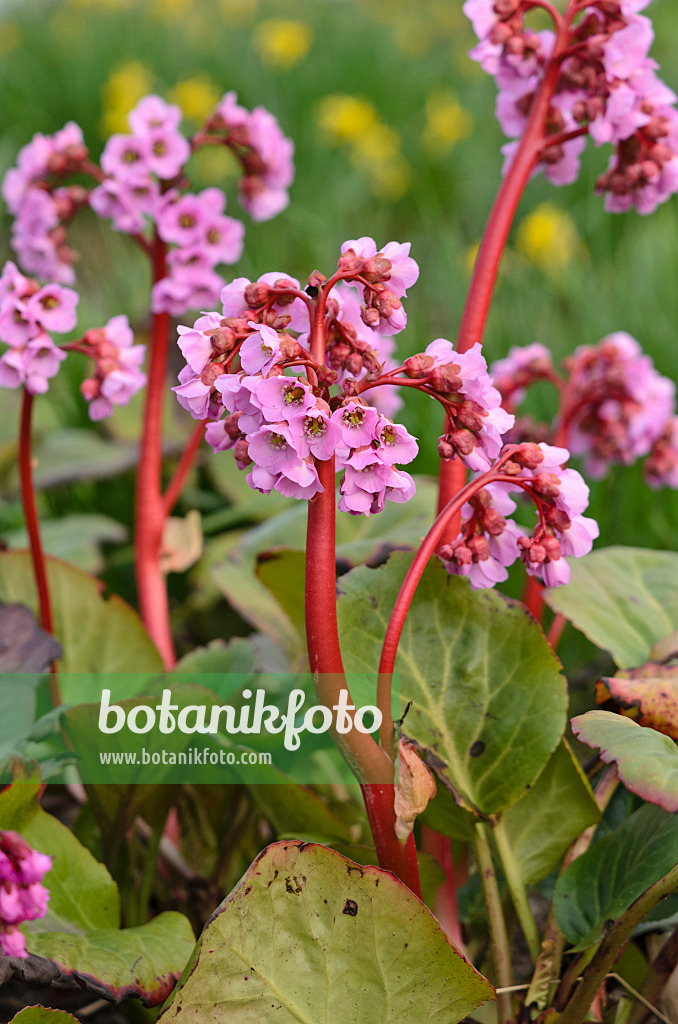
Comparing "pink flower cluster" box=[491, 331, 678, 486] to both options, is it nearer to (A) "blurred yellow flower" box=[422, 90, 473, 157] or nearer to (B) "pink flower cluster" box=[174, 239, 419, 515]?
(B) "pink flower cluster" box=[174, 239, 419, 515]

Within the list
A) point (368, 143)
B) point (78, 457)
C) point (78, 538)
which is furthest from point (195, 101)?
point (78, 538)

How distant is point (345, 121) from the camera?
10.0 feet

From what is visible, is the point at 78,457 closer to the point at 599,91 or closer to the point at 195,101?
the point at 599,91

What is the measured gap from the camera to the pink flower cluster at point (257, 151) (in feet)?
3.51

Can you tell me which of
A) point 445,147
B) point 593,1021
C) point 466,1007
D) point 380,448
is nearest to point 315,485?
point 380,448

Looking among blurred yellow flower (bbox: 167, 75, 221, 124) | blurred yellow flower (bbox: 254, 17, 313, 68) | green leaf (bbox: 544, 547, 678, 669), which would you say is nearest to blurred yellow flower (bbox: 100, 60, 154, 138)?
blurred yellow flower (bbox: 167, 75, 221, 124)

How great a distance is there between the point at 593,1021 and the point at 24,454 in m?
0.72

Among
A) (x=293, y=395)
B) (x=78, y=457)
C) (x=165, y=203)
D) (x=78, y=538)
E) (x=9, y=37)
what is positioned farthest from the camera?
(x=9, y=37)

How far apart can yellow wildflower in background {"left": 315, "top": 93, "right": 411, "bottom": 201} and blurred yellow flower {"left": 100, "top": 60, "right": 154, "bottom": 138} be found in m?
0.67

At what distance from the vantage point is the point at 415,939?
597mm

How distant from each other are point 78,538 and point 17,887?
0.83 metres

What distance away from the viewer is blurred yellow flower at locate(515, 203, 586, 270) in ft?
7.97

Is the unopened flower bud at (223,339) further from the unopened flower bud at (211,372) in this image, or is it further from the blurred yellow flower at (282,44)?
the blurred yellow flower at (282,44)

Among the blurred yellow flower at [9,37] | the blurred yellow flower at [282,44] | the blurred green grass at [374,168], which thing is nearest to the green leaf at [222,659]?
the blurred green grass at [374,168]
